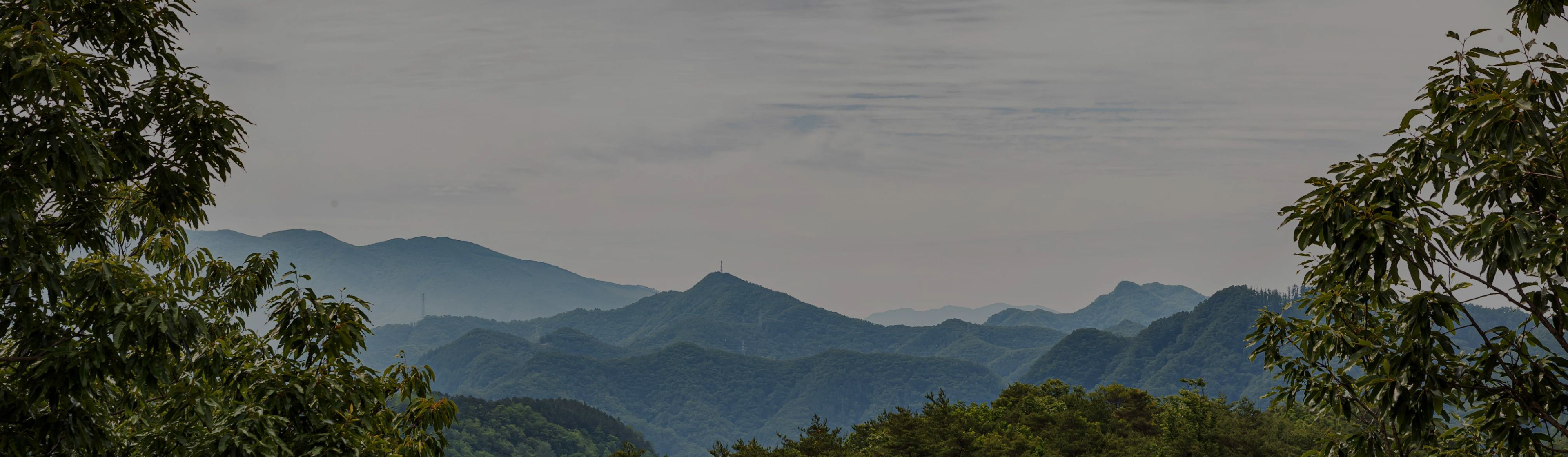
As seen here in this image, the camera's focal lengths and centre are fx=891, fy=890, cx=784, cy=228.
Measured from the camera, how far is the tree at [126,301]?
511 cm

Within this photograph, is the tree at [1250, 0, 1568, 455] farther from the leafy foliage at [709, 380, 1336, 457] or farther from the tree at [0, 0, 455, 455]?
the leafy foliage at [709, 380, 1336, 457]

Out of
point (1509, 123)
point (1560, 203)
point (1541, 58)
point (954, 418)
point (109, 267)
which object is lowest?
point (954, 418)

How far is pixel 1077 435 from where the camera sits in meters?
38.8

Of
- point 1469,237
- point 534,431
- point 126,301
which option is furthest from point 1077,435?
point 534,431

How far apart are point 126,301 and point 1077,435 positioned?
126 feet

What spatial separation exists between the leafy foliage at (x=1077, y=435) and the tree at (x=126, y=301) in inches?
1156

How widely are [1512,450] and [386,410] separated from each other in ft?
27.2

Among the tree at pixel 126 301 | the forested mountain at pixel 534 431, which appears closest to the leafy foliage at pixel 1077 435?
the tree at pixel 126 301

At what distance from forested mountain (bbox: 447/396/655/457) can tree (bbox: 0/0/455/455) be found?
420 ft

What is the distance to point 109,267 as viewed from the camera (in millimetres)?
5516

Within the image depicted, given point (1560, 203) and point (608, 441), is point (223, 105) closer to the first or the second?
point (1560, 203)

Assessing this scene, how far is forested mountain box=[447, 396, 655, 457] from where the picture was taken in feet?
448

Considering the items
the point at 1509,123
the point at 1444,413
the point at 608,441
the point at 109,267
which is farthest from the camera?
the point at 608,441

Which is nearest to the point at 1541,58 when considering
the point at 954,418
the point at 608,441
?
the point at 954,418
